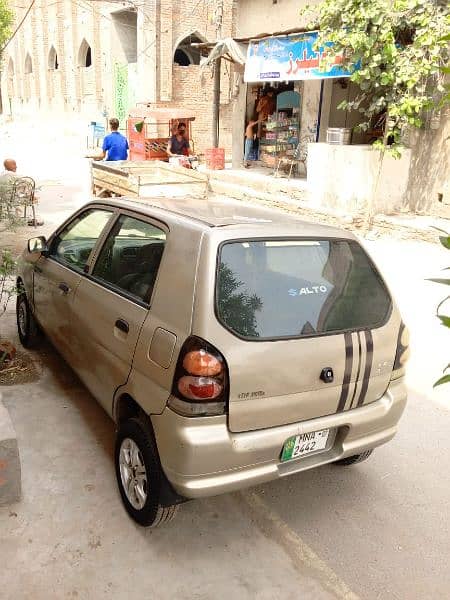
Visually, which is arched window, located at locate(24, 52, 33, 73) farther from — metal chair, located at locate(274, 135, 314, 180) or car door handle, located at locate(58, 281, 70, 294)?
car door handle, located at locate(58, 281, 70, 294)

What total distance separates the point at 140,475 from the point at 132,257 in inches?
50.9

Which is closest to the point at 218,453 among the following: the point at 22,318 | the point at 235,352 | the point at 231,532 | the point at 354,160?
the point at 235,352

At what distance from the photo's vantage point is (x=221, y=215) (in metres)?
3.08

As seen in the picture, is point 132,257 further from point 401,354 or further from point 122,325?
point 401,354

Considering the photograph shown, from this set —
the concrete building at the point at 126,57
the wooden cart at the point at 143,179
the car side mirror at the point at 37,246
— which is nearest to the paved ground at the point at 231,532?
the car side mirror at the point at 37,246

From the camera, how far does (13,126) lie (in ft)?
131

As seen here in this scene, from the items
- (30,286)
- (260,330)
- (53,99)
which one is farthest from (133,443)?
(53,99)

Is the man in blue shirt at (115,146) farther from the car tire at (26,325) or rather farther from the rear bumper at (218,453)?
the rear bumper at (218,453)

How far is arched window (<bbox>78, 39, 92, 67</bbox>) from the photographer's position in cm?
2916

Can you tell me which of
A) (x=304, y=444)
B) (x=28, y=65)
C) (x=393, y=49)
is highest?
(x=28, y=65)

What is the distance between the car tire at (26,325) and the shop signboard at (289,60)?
7.77 meters

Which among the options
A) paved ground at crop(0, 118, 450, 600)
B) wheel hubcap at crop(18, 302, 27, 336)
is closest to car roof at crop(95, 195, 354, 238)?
paved ground at crop(0, 118, 450, 600)

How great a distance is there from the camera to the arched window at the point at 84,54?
29.2m

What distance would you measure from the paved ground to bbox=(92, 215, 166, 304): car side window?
1166 mm
